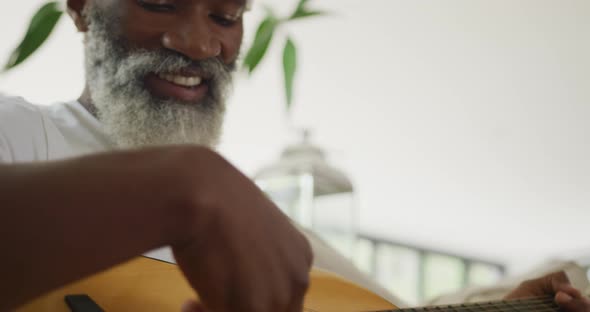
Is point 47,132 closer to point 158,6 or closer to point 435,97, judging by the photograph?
point 158,6

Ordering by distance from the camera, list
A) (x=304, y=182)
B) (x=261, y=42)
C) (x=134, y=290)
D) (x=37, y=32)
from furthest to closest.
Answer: (x=304, y=182)
(x=261, y=42)
(x=37, y=32)
(x=134, y=290)

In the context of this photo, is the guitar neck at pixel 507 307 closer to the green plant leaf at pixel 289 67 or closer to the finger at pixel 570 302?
the finger at pixel 570 302

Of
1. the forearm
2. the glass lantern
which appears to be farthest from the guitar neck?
the glass lantern

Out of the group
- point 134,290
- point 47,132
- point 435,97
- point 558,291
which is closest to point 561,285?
point 558,291

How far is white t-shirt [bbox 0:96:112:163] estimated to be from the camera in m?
0.61

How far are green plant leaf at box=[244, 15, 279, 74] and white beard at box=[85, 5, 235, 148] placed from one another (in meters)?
0.05

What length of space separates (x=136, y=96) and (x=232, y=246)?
0.56m

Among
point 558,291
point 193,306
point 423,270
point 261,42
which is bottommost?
point 423,270

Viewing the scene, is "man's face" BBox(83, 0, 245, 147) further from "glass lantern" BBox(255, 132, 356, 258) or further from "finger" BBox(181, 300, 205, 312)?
"glass lantern" BBox(255, 132, 356, 258)

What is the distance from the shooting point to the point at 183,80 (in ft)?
2.56

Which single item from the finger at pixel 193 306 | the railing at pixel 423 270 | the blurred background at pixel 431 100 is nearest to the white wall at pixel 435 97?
the blurred background at pixel 431 100

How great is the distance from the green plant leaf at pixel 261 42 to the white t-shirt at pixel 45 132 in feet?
0.74

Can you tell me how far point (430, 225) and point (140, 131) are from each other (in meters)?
5.95

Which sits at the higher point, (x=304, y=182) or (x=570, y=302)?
(x=570, y=302)
